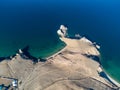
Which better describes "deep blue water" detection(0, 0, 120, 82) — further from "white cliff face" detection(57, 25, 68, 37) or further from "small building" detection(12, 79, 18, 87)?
"small building" detection(12, 79, 18, 87)

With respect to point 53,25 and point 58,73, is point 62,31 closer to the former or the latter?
point 53,25

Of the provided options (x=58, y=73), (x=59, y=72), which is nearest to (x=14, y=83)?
(x=58, y=73)

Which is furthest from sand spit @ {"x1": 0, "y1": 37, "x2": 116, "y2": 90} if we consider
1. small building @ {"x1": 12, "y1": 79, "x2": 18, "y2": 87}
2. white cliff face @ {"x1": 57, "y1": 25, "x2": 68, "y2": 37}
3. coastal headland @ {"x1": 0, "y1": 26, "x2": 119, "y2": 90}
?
white cliff face @ {"x1": 57, "y1": 25, "x2": 68, "y2": 37}

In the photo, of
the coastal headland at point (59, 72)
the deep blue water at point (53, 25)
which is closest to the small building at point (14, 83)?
the coastal headland at point (59, 72)

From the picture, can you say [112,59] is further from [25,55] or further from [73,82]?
[25,55]

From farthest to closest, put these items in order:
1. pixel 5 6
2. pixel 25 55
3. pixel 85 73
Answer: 1. pixel 5 6
2. pixel 25 55
3. pixel 85 73

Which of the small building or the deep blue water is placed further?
the deep blue water

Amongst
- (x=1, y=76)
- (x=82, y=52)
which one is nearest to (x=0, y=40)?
(x=1, y=76)

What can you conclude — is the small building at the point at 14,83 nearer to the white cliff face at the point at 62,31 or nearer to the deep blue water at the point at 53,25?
the deep blue water at the point at 53,25
